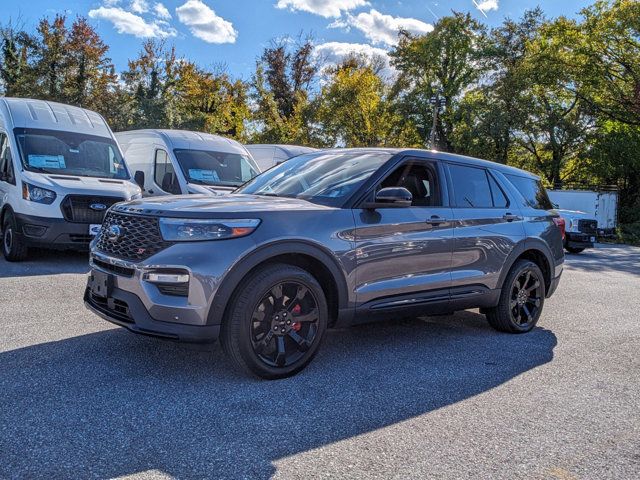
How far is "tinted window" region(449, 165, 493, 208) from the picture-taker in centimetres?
507

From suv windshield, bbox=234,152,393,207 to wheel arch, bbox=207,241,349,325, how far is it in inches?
19.5

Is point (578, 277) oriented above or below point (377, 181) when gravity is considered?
below

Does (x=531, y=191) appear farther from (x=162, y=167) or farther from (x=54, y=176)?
(x=162, y=167)

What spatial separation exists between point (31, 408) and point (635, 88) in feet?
101

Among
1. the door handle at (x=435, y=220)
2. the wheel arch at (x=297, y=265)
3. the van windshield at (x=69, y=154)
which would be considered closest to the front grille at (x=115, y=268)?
the wheel arch at (x=297, y=265)

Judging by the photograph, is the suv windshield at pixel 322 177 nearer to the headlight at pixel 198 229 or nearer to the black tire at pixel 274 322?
the black tire at pixel 274 322

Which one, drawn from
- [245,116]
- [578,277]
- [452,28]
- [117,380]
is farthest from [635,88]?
[117,380]

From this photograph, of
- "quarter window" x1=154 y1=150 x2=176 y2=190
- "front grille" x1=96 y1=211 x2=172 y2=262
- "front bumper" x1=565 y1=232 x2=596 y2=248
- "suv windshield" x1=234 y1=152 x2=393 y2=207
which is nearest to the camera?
"front grille" x1=96 y1=211 x2=172 y2=262

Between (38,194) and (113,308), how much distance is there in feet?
16.6

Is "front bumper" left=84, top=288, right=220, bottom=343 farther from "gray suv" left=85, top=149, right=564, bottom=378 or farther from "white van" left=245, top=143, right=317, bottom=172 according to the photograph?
"white van" left=245, top=143, right=317, bottom=172

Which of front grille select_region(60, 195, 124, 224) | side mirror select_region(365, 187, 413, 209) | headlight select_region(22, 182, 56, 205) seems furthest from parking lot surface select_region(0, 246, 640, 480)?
headlight select_region(22, 182, 56, 205)

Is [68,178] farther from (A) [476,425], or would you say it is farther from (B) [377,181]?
(A) [476,425]

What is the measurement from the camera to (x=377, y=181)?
14.4 ft

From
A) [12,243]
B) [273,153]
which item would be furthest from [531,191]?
[273,153]
